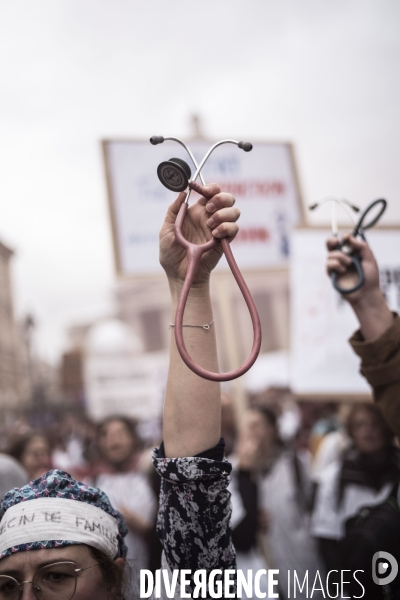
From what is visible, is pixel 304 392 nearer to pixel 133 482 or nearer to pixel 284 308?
pixel 133 482

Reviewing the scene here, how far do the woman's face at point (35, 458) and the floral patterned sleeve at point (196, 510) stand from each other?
1.85 metres

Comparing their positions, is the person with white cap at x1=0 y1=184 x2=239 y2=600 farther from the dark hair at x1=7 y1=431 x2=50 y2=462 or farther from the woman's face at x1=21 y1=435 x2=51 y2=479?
the dark hair at x1=7 y1=431 x2=50 y2=462

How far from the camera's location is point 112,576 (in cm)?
116

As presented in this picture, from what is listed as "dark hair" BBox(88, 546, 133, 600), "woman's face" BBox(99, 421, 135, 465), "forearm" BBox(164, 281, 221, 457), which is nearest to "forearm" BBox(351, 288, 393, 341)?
"forearm" BBox(164, 281, 221, 457)

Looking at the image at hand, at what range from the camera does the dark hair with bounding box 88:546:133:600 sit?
1145 mm

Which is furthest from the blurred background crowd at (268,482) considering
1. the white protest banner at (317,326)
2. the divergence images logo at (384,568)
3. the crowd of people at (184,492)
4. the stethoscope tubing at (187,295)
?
the stethoscope tubing at (187,295)

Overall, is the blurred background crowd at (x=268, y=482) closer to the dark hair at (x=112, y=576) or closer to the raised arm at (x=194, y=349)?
the dark hair at (x=112, y=576)

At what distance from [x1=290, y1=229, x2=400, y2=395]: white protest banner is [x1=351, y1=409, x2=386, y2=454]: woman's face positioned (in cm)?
44

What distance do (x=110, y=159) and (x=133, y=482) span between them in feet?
6.22

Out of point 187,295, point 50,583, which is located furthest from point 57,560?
point 187,295

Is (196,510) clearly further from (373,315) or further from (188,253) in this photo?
(373,315)

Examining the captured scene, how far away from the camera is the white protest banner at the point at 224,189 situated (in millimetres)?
3404

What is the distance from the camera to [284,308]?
2803 cm

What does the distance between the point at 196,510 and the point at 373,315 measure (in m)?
0.70
